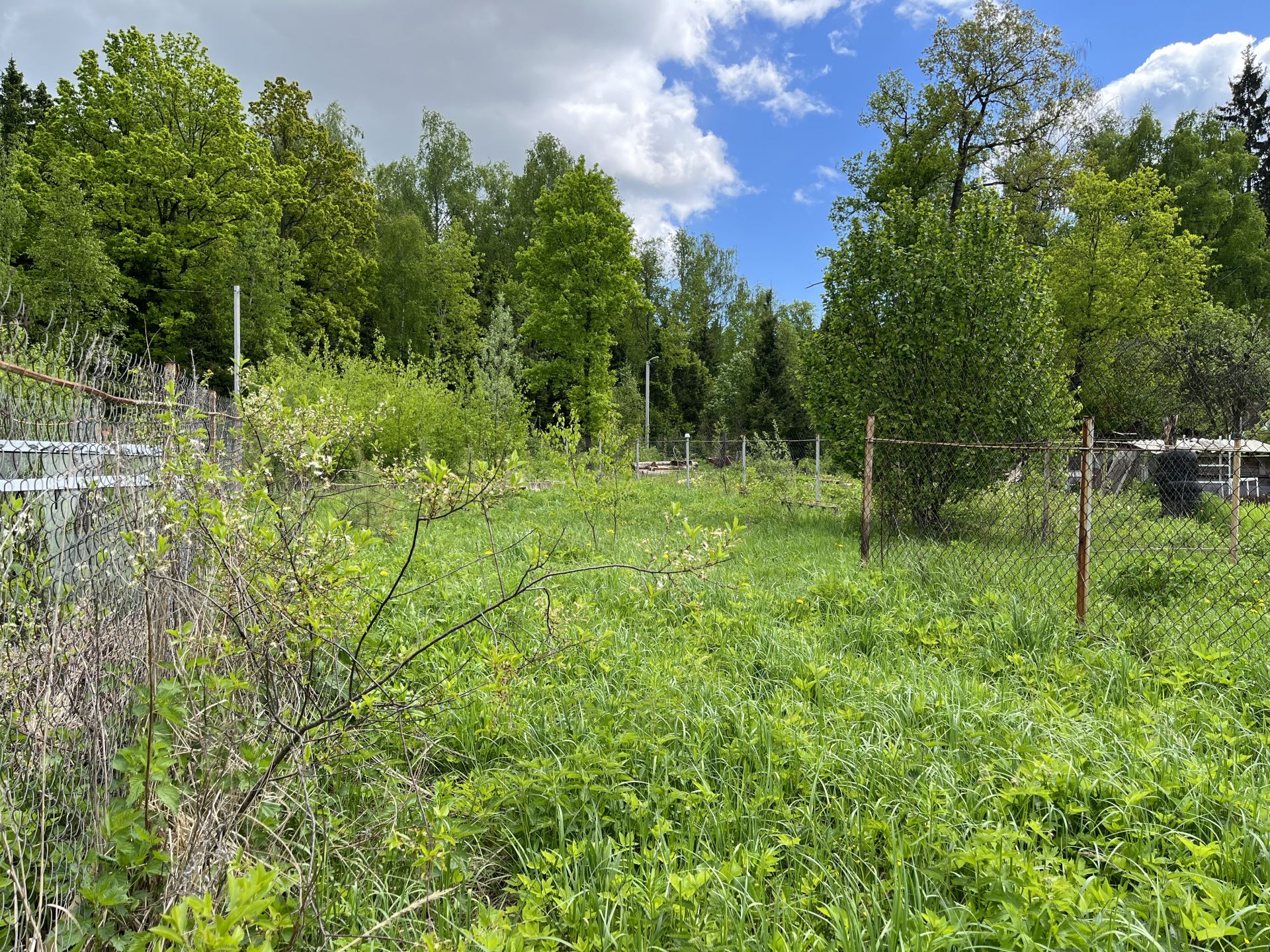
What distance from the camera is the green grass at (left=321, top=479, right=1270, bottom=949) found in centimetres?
184

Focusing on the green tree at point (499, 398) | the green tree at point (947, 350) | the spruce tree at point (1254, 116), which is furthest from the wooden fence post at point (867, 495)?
the spruce tree at point (1254, 116)

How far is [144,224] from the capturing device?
21.6m

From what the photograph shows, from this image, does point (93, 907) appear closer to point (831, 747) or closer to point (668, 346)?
point (831, 747)

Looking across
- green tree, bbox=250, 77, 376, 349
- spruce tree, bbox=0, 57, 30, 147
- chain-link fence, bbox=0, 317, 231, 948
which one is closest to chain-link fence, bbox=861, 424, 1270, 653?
chain-link fence, bbox=0, 317, 231, 948

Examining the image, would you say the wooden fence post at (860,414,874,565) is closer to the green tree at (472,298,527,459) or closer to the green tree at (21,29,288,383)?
the green tree at (472,298,527,459)

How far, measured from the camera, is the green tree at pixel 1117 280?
19.7m

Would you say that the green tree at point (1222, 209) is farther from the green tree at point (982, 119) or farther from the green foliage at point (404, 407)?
the green foliage at point (404, 407)

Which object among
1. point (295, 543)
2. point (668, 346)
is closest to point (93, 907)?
point (295, 543)

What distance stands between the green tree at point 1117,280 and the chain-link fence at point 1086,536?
11.4 metres

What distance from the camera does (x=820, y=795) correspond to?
2500mm

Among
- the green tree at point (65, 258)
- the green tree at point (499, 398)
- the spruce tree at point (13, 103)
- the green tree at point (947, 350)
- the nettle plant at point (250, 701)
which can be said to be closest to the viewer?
the nettle plant at point (250, 701)

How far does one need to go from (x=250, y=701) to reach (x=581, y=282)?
78.1 ft

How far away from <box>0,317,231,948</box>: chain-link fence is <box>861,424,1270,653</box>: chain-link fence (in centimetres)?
472

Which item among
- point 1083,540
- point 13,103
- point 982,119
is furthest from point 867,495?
point 13,103
